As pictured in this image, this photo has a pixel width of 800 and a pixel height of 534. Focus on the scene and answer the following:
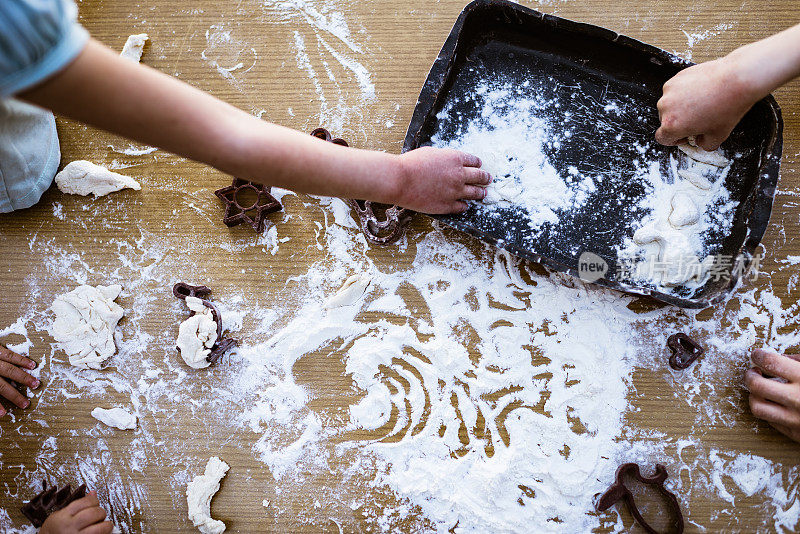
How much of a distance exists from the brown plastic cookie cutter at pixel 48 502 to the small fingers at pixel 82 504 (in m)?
0.01

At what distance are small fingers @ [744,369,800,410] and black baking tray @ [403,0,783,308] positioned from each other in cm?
17

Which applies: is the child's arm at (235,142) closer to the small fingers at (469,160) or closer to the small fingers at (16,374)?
the small fingers at (469,160)

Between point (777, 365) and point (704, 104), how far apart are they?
0.43m

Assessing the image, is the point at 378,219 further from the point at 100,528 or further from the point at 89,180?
the point at 100,528

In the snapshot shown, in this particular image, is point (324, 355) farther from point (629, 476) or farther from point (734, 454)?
point (734, 454)

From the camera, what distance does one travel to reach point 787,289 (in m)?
0.89

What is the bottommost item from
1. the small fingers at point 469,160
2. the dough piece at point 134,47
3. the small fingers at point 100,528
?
the small fingers at point 100,528

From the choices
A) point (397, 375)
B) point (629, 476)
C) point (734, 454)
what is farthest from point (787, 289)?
point (397, 375)

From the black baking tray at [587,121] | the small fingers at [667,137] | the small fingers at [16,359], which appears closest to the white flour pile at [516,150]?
the black baking tray at [587,121]

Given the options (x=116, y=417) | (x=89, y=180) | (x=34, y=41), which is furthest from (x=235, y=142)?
(x=116, y=417)

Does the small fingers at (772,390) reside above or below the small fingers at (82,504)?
above

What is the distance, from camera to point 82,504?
0.88 metres

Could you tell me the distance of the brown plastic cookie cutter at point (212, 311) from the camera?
89 cm

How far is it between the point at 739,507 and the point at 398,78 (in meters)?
0.92
